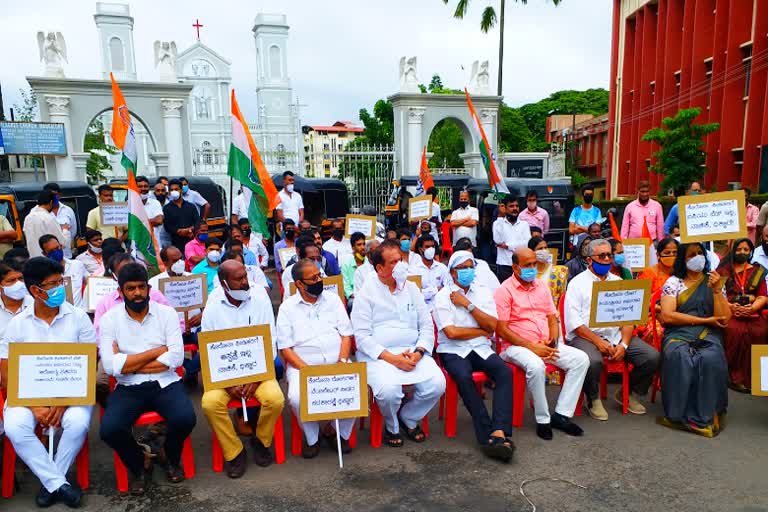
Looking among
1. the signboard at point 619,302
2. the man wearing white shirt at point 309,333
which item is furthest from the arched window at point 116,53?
the signboard at point 619,302

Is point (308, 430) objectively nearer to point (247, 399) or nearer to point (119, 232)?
point (247, 399)

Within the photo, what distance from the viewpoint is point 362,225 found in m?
8.08

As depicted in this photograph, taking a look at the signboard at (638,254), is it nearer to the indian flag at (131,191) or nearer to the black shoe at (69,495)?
the indian flag at (131,191)

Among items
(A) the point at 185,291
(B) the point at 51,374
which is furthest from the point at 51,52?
(B) the point at 51,374

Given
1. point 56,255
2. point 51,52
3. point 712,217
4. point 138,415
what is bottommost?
point 138,415

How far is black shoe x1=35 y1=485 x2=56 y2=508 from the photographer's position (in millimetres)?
3713

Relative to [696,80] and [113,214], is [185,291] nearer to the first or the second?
[113,214]

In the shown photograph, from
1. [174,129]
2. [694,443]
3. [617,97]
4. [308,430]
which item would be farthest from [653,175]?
[308,430]

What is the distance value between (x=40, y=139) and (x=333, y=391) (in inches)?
613

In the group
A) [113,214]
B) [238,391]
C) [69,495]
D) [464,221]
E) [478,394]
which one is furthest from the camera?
[464,221]

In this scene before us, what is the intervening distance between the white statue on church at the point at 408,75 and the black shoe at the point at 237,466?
16.3 m

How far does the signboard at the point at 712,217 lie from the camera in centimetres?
516

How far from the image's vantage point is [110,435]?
12.3 feet

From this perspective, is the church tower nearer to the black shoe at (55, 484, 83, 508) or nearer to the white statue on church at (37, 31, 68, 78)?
the white statue on church at (37, 31, 68, 78)
